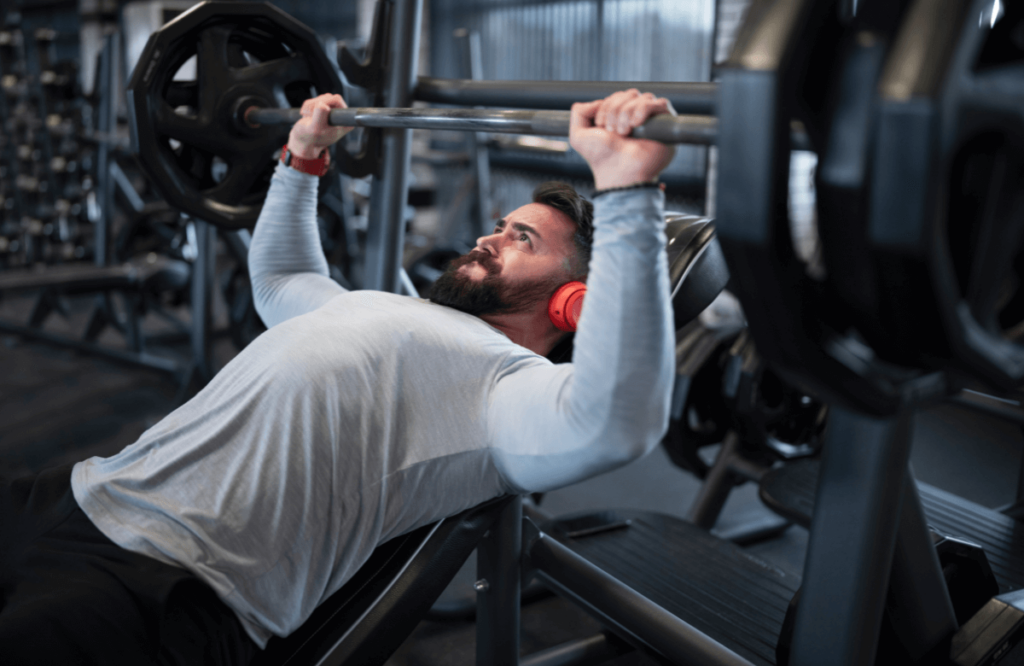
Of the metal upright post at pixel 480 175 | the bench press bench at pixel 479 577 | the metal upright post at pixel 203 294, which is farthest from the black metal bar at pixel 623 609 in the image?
the metal upright post at pixel 480 175

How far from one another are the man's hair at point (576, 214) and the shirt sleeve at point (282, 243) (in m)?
0.42

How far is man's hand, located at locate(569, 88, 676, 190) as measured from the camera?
76 centimetres

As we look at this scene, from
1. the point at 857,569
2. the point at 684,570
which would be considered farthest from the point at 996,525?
the point at 857,569

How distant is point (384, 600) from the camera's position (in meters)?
1.00

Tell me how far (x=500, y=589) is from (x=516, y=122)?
0.69 meters

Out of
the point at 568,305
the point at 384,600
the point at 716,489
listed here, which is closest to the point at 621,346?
the point at 568,305

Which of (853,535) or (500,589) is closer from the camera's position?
(853,535)

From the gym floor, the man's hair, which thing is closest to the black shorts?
the man's hair

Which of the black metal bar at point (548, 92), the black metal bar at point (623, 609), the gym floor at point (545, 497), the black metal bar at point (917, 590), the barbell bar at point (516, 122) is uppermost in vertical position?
the black metal bar at point (548, 92)

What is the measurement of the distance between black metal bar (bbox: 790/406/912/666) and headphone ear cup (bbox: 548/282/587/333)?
1.57ft

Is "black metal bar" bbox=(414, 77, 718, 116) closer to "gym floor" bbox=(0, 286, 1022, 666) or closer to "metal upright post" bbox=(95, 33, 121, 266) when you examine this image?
"gym floor" bbox=(0, 286, 1022, 666)

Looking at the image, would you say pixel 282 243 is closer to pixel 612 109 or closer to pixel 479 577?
pixel 479 577

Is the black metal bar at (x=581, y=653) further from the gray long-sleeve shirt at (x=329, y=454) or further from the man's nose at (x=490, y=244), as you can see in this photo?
the man's nose at (x=490, y=244)

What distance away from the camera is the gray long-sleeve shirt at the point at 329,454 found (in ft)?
3.05
